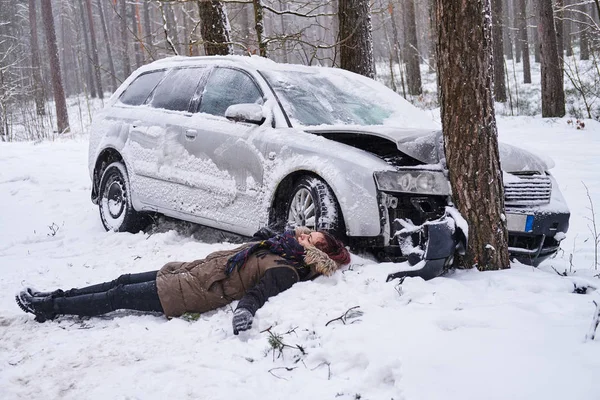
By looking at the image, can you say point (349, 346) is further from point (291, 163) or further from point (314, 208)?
point (291, 163)

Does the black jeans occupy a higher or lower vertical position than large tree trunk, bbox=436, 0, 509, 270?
lower

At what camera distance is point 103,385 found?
290 centimetres

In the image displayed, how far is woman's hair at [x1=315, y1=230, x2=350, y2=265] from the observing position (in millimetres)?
4008

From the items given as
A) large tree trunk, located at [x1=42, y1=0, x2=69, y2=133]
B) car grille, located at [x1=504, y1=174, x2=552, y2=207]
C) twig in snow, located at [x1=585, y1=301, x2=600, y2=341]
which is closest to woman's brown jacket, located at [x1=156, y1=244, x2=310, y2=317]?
car grille, located at [x1=504, y1=174, x2=552, y2=207]

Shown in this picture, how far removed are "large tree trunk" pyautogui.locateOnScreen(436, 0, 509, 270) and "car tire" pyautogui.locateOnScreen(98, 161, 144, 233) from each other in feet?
13.0

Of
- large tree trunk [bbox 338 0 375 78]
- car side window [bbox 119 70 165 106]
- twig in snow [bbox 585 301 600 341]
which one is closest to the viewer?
twig in snow [bbox 585 301 600 341]

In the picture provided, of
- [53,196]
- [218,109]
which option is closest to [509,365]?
[218,109]

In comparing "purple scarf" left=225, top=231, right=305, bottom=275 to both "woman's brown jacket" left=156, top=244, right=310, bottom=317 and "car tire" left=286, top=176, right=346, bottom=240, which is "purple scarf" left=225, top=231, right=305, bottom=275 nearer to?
"woman's brown jacket" left=156, top=244, right=310, bottom=317

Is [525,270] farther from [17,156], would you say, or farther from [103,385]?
[17,156]

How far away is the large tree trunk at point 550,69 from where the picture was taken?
535 inches

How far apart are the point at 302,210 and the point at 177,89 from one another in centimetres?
251

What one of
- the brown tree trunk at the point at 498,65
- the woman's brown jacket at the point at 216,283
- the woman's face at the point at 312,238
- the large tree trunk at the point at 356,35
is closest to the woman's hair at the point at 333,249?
the woman's face at the point at 312,238

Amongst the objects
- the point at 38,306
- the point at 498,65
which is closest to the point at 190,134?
the point at 38,306

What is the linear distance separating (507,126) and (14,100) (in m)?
20.1
